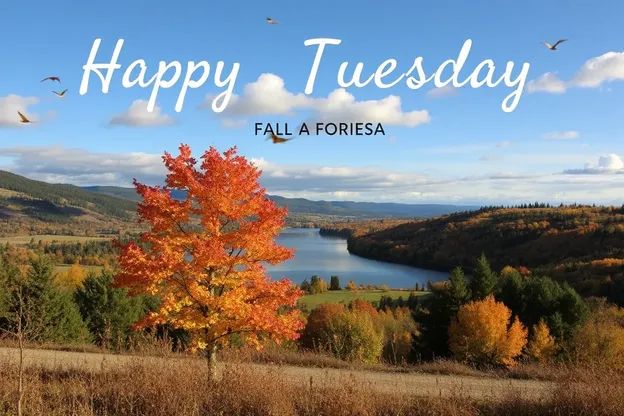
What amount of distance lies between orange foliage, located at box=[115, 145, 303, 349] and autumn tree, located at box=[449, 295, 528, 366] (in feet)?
87.3

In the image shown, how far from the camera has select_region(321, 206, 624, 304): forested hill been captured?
365ft

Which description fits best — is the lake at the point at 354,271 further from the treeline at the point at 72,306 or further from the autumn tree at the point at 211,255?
the autumn tree at the point at 211,255

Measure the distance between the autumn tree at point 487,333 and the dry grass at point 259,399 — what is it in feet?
90.6

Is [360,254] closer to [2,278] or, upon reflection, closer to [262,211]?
[2,278]

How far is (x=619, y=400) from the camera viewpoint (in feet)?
24.4

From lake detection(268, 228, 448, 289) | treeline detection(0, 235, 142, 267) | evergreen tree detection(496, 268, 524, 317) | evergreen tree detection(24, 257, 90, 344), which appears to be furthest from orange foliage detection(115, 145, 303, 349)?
treeline detection(0, 235, 142, 267)

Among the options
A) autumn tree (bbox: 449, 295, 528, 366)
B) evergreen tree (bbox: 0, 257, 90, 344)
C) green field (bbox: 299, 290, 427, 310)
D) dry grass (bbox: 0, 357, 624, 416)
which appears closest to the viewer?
dry grass (bbox: 0, 357, 624, 416)

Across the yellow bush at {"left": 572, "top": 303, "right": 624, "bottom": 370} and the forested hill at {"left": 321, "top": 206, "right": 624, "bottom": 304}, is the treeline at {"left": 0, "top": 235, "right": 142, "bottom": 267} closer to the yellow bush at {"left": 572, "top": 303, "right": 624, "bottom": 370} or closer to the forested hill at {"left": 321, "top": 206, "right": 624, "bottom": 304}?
the forested hill at {"left": 321, "top": 206, "right": 624, "bottom": 304}

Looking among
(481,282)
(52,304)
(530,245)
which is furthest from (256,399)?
(530,245)

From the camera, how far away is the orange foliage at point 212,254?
11.3 meters

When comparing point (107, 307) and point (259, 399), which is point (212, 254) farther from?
point (107, 307)

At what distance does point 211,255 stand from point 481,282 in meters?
34.0

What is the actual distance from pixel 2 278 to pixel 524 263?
13621 centimetres

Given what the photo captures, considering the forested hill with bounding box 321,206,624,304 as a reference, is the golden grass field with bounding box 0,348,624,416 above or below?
above
